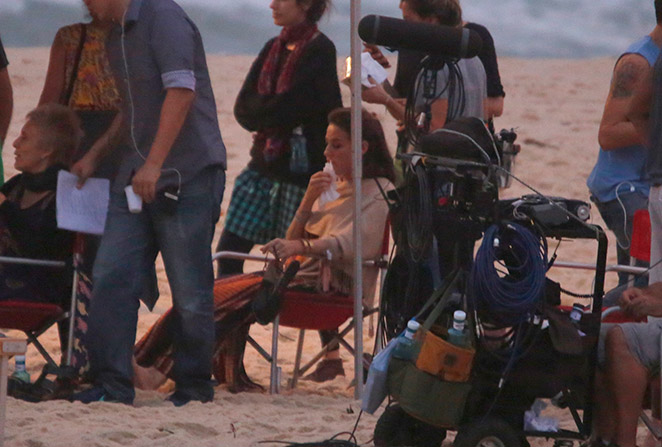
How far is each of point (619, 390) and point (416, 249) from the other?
775mm

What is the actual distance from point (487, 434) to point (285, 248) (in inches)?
68.3

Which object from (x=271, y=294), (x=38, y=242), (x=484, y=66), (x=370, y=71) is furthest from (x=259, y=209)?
(x=484, y=66)

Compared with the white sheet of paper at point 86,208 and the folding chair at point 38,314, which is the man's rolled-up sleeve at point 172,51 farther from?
the folding chair at point 38,314

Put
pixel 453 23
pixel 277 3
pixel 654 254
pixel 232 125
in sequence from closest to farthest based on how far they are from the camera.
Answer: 1. pixel 654 254
2. pixel 453 23
3. pixel 277 3
4. pixel 232 125

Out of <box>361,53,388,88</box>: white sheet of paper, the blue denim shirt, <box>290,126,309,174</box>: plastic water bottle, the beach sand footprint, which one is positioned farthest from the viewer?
<box>290,126,309,174</box>: plastic water bottle

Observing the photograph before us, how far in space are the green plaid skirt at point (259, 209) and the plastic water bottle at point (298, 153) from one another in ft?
0.40

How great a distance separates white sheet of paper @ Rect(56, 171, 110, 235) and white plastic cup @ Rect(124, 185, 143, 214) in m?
0.17

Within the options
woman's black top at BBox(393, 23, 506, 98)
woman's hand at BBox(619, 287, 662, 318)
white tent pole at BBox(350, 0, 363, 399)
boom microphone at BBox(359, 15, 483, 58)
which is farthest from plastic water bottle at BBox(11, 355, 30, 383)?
woman's hand at BBox(619, 287, 662, 318)

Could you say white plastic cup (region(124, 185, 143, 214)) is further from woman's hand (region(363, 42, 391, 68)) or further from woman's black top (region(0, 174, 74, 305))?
woman's hand (region(363, 42, 391, 68))

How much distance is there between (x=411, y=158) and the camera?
4.18 metres

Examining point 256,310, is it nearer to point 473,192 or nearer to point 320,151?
point 320,151

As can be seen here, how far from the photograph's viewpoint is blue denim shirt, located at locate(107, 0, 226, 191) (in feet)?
15.7

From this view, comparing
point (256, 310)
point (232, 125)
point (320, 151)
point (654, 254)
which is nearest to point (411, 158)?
point (654, 254)

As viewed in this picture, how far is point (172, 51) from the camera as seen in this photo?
4.76 metres
